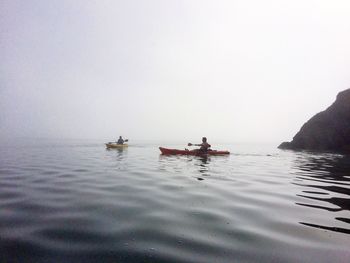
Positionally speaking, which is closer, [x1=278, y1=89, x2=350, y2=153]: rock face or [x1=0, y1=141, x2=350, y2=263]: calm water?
[x1=0, y1=141, x2=350, y2=263]: calm water

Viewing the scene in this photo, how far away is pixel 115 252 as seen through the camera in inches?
191

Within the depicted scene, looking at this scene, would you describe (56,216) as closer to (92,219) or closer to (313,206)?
(92,219)

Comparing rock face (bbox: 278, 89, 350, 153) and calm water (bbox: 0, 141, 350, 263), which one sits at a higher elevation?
rock face (bbox: 278, 89, 350, 153)

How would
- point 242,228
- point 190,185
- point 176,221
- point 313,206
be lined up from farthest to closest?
point 190,185
point 313,206
point 176,221
point 242,228

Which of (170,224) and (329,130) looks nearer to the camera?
(170,224)

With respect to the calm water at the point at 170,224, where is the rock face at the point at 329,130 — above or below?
above

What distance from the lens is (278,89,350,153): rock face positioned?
2364 inches

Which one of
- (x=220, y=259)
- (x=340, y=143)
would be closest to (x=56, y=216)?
(x=220, y=259)

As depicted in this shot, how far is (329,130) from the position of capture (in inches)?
2491

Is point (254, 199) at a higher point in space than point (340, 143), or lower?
lower

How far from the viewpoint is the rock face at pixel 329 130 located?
60037mm

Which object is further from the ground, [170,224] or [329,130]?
[329,130]

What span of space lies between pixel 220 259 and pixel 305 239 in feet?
7.93

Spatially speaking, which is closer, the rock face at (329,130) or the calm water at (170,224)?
the calm water at (170,224)
